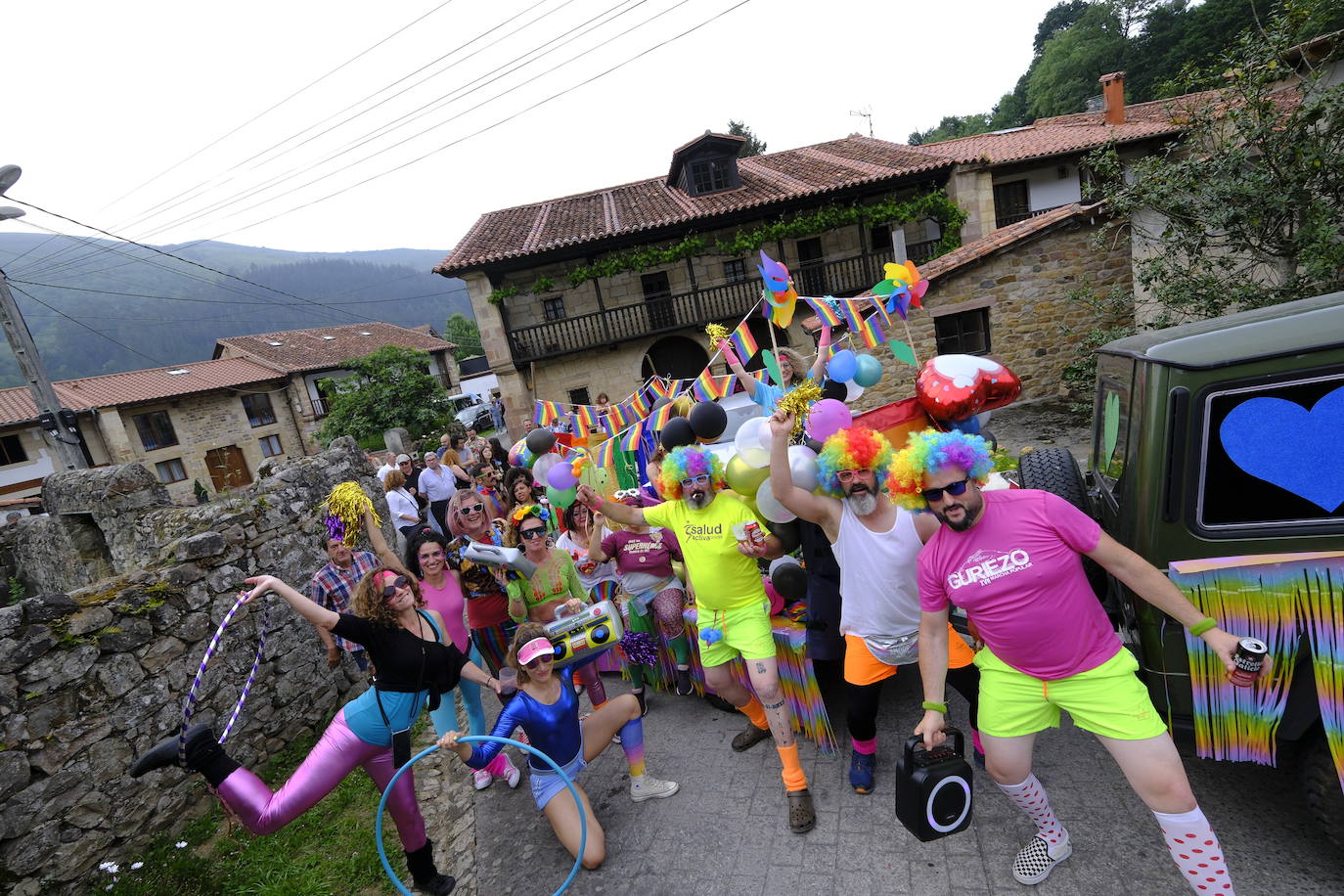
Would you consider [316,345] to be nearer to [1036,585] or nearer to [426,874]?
[426,874]

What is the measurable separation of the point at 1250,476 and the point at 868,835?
2.20m

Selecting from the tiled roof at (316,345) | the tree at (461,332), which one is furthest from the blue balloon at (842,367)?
the tree at (461,332)

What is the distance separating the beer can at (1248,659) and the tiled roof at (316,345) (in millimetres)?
31842

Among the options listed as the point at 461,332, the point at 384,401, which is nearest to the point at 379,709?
the point at 384,401

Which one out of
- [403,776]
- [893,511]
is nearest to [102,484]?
[403,776]

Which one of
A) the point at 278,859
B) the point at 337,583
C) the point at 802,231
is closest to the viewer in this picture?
the point at 278,859

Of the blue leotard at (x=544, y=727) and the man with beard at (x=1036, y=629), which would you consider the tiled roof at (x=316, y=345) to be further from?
the man with beard at (x=1036, y=629)

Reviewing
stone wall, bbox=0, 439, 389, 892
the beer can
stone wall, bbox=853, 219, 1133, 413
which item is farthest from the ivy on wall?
the beer can

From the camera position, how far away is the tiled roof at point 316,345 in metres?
32.1

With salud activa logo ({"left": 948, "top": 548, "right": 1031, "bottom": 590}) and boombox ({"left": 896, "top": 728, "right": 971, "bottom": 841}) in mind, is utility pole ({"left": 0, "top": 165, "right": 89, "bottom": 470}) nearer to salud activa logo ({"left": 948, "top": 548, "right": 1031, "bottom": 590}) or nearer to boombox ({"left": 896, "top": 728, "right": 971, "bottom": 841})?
boombox ({"left": 896, "top": 728, "right": 971, "bottom": 841})

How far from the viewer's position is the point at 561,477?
442 cm

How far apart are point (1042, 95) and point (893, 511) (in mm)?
43722

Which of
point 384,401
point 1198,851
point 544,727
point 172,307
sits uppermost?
point 172,307

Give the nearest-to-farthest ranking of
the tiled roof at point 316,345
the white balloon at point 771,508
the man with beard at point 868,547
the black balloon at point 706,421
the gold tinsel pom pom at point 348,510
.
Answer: the man with beard at point 868,547, the white balloon at point 771,508, the black balloon at point 706,421, the gold tinsel pom pom at point 348,510, the tiled roof at point 316,345
